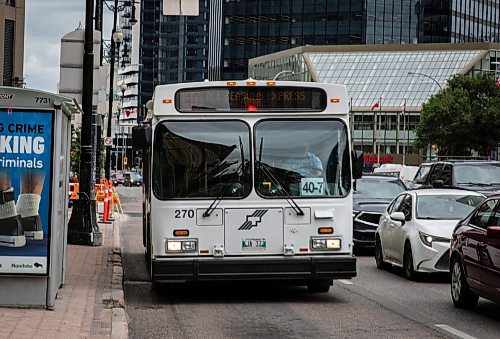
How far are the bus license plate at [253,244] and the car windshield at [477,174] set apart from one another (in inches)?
509

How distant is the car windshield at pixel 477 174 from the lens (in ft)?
82.1

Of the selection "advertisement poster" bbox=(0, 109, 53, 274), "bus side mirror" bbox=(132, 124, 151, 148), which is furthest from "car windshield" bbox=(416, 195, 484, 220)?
"advertisement poster" bbox=(0, 109, 53, 274)

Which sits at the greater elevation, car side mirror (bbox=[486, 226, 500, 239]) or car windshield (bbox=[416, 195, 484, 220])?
car windshield (bbox=[416, 195, 484, 220])

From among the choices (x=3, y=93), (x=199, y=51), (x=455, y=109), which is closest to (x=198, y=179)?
(x=3, y=93)

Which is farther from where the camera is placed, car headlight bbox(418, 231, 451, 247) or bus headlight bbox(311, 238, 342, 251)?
car headlight bbox(418, 231, 451, 247)

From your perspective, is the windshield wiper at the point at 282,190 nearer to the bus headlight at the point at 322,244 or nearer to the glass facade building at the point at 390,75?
the bus headlight at the point at 322,244

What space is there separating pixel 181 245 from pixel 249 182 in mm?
1236

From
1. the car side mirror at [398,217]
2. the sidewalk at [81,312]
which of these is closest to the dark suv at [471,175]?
the car side mirror at [398,217]

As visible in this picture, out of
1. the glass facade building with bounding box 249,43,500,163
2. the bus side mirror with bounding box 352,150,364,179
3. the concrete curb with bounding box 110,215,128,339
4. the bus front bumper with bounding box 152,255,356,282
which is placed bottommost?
the concrete curb with bounding box 110,215,128,339

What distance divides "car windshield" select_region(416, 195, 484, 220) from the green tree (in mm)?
52819

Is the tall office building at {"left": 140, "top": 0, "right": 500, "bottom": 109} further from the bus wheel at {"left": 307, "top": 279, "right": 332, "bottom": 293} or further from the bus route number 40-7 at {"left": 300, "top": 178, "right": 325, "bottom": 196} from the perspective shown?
the bus route number 40-7 at {"left": 300, "top": 178, "right": 325, "bottom": 196}

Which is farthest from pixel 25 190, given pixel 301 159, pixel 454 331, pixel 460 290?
pixel 460 290

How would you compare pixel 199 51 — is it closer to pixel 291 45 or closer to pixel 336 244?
pixel 291 45

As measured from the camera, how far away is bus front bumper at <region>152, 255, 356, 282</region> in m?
12.9
